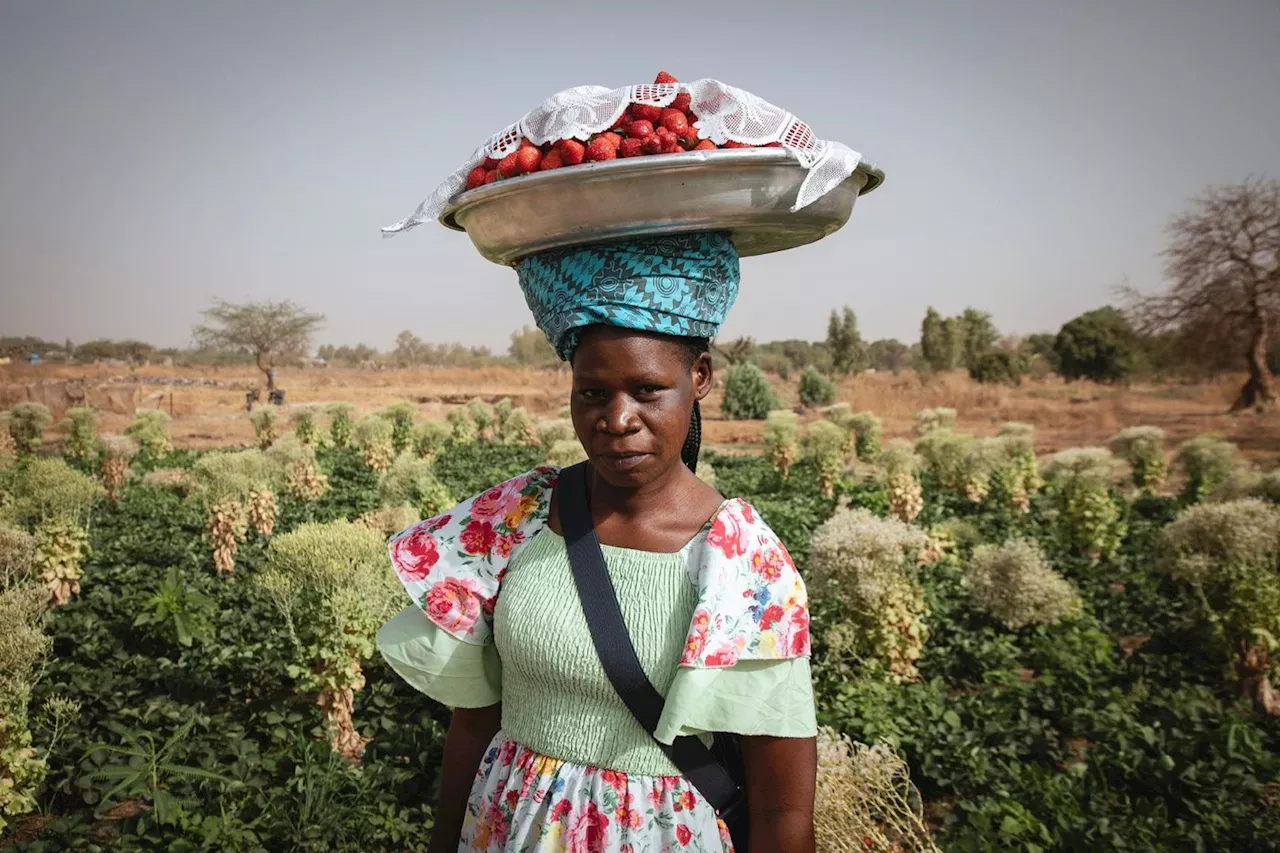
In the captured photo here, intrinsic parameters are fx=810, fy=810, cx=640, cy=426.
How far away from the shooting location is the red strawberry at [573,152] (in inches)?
44.6

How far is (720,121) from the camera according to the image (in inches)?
44.1

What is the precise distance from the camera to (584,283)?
123 centimetres

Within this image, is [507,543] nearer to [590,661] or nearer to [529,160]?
[590,661]

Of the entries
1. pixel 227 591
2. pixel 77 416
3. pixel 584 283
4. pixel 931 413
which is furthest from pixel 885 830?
pixel 931 413

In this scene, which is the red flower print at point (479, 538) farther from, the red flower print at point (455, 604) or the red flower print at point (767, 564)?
the red flower print at point (767, 564)

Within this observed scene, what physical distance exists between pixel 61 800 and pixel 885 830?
3.39 metres

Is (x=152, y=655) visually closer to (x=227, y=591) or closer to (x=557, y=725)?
(x=227, y=591)

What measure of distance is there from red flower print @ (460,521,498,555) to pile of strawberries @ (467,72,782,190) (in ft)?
2.00

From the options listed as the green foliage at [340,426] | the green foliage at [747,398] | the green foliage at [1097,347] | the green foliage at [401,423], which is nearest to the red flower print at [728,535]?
the green foliage at [401,423]

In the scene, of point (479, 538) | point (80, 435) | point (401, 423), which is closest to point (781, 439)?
point (401, 423)

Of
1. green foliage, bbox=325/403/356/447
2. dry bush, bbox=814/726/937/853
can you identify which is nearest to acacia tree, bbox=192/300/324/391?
green foliage, bbox=325/403/356/447

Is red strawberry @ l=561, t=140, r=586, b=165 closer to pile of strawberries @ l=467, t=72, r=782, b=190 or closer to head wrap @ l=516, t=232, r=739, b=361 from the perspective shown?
pile of strawberries @ l=467, t=72, r=782, b=190

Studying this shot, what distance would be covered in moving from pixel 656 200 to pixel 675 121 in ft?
0.39

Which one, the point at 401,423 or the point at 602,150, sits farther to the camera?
the point at 401,423
